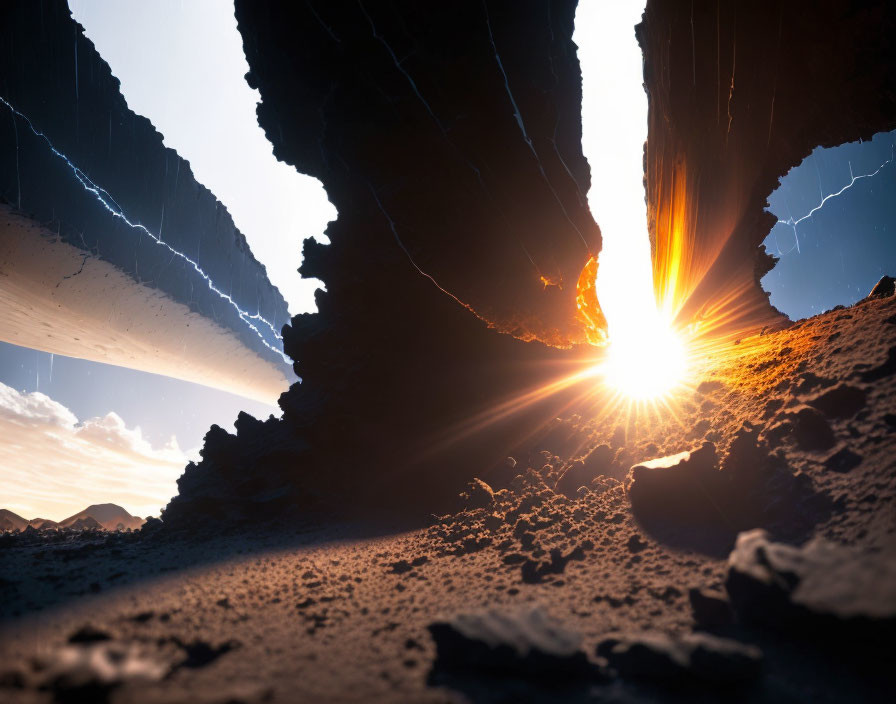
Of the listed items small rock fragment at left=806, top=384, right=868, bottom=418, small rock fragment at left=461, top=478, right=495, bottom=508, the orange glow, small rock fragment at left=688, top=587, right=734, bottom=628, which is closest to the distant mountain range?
small rock fragment at left=461, top=478, right=495, bottom=508

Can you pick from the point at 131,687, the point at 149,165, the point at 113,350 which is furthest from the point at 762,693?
the point at 113,350

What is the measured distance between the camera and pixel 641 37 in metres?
5.09

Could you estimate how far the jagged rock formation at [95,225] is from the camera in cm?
541

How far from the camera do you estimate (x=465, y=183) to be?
4.09 metres

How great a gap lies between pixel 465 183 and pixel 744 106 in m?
3.73

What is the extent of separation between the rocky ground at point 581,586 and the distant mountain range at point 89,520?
7.26 metres

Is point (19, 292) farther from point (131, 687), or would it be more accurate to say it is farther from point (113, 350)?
point (131, 687)

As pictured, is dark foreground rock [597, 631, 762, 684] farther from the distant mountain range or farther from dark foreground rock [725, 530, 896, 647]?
the distant mountain range

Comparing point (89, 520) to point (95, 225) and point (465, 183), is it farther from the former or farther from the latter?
point (465, 183)

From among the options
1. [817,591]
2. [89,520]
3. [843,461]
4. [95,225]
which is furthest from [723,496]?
[89,520]

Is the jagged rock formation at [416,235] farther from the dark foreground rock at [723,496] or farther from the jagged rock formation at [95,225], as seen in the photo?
the jagged rock formation at [95,225]

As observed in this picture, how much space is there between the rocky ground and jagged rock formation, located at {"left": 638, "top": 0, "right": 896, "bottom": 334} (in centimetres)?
236

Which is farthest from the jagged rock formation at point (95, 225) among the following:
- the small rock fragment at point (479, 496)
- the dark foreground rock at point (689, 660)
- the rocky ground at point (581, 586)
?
the dark foreground rock at point (689, 660)

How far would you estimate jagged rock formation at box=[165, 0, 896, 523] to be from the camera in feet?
11.6
